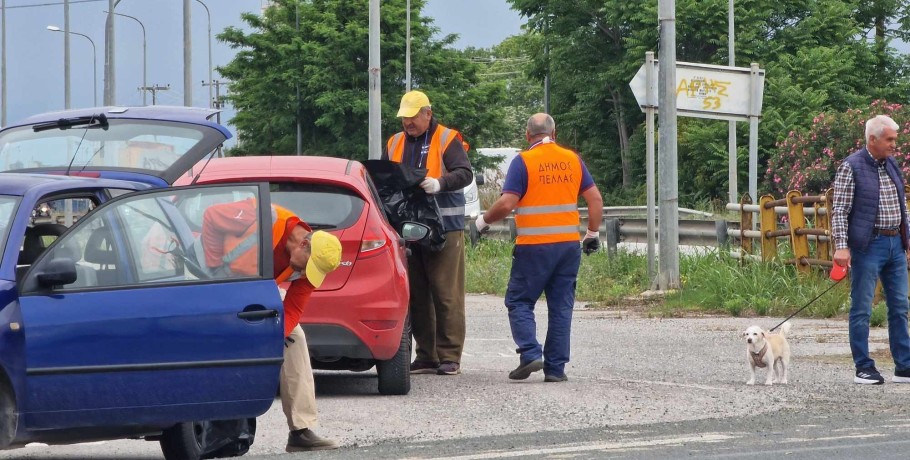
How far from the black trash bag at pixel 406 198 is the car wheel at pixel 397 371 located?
101cm

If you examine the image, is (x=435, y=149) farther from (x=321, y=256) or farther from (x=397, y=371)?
(x=321, y=256)

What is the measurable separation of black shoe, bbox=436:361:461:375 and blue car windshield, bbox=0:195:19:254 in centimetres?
467

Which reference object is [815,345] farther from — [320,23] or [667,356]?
[320,23]

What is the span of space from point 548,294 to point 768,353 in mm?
1552

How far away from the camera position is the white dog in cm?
1045

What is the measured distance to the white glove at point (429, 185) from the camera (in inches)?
432

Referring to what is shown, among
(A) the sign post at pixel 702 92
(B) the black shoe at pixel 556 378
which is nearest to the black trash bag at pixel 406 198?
(B) the black shoe at pixel 556 378

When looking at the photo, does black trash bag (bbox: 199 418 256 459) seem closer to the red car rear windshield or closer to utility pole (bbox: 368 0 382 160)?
the red car rear windshield

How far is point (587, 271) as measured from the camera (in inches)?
862


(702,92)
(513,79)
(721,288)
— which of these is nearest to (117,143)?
(721,288)

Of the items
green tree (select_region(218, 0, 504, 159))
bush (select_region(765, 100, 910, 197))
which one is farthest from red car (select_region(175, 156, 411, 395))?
green tree (select_region(218, 0, 504, 159))

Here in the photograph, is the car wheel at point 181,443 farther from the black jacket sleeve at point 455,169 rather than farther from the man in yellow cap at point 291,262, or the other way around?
the black jacket sleeve at point 455,169

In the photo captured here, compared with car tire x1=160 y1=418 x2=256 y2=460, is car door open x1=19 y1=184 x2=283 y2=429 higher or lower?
higher

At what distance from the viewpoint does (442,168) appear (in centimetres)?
1141
